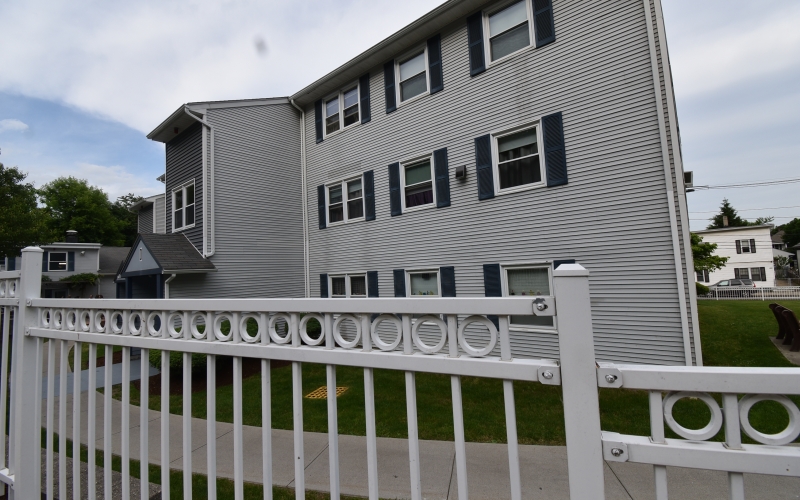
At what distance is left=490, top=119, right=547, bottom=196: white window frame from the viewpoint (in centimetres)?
704

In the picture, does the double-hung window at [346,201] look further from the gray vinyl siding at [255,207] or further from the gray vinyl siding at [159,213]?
the gray vinyl siding at [159,213]

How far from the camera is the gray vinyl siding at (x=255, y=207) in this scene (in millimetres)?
9930

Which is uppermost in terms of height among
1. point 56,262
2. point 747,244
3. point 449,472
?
point 56,262

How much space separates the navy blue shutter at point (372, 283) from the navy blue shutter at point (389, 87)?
14.9 ft

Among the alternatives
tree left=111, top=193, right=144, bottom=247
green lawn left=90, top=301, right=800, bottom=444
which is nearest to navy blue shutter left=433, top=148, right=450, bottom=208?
green lawn left=90, top=301, right=800, bottom=444

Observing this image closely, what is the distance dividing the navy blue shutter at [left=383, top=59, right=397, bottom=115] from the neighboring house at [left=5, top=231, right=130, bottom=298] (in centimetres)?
2359

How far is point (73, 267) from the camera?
21.7 m

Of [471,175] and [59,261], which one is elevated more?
[471,175]

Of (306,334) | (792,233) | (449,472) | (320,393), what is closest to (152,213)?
(320,393)

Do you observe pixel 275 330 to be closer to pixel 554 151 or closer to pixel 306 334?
pixel 306 334

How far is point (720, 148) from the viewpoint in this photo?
18.5m

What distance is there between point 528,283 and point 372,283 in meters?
4.27

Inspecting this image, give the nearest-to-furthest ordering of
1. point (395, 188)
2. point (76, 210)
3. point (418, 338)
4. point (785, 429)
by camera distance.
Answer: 1. point (785, 429)
2. point (418, 338)
3. point (395, 188)
4. point (76, 210)

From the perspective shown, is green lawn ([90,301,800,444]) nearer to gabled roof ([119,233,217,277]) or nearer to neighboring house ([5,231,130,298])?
gabled roof ([119,233,217,277])
